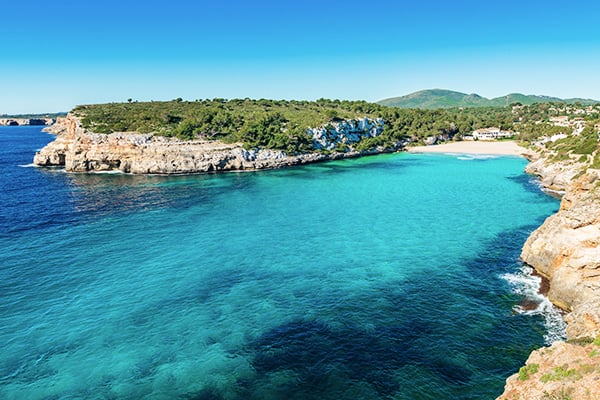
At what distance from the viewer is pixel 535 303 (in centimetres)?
3141

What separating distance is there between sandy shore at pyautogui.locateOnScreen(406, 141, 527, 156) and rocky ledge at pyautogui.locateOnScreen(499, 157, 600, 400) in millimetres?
94135

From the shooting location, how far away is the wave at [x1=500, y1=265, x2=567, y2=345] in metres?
27.3

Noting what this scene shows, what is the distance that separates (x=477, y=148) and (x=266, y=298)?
13750cm

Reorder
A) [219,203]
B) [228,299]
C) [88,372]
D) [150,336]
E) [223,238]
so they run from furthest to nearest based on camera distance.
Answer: [219,203] < [223,238] < [228,299] < [150,336] < [88,372]

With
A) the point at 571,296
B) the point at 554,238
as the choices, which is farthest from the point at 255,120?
the point at 571,296

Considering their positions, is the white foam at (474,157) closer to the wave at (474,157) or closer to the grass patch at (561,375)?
the wave at (474,157)

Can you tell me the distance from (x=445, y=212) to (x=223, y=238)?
34754 mm

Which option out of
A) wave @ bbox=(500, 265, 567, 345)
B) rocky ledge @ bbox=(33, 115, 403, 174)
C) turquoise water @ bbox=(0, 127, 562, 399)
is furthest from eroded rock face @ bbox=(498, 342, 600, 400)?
rocky ledge @ bbox=(33, 115, 403, 174)

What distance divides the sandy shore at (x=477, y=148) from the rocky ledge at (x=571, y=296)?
9414 centimetres

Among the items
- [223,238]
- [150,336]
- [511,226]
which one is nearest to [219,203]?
[223,238]

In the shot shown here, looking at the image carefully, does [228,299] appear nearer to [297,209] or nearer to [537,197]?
[297,209]

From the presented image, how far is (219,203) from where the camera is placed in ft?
223

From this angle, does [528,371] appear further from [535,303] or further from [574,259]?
[574,259]

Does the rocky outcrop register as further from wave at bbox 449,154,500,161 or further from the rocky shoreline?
wave at bbox 449,154,500,161
